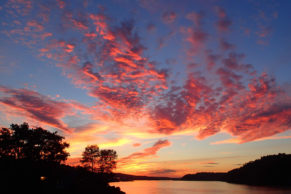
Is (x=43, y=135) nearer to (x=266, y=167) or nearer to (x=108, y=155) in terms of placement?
(x=108, y=155)

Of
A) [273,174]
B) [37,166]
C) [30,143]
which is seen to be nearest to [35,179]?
[37,166]

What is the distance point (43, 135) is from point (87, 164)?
1105 inches

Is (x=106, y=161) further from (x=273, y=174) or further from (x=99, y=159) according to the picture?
(x=273, y=174)

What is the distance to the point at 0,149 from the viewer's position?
2313 inches

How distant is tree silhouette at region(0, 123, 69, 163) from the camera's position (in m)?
59.8

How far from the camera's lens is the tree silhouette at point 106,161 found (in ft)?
283

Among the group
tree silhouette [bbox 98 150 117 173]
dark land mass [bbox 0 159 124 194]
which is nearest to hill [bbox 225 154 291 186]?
tree silhouette [bbox 98 150 117 173]

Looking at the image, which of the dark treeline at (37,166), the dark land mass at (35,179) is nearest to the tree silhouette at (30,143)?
the dark treeline at (37,166)

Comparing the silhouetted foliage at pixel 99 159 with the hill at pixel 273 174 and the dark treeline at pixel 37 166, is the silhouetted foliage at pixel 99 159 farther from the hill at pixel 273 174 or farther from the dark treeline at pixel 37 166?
the hill at pixel 273 174

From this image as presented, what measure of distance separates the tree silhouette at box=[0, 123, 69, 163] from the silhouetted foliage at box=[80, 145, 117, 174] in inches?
865

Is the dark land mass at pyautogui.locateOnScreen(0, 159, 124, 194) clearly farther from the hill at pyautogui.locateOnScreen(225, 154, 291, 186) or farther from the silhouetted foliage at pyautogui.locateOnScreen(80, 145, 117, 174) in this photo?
the hill at pyautogui.locateOnScreen(225, 154, 291, 186)

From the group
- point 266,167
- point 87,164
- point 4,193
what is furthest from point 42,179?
point 266,167

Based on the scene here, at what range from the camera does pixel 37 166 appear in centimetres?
4362

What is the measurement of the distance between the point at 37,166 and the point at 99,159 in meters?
44.0
